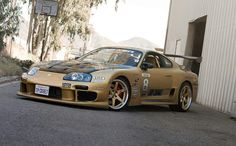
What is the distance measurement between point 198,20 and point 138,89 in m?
13.5

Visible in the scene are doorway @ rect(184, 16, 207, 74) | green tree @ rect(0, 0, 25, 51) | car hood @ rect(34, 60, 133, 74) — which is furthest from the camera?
doorway @ rect(184, 16, 207, 74)

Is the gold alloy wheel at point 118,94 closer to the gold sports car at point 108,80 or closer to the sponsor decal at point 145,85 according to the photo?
Answer: the gold sports car at point 108,80

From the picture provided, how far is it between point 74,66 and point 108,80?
74 centimetres

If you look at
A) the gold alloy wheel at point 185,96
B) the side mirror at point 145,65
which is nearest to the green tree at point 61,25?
the gold alloy wheel at point 185,96

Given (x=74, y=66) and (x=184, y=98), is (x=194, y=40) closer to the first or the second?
(x=184, y=98)

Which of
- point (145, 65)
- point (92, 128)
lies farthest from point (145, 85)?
point (92, 128)

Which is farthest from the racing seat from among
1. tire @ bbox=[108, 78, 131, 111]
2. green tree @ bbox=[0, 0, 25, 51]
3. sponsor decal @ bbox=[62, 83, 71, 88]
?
green tree @ bbox=[0, 0, 25, 51]

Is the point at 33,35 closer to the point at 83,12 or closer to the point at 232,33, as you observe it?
the point at 83,12

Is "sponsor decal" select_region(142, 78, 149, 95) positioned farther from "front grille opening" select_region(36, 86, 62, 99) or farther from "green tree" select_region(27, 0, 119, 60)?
"green tree" select_region(27, 0, 119, 60)

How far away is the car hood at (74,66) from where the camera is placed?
32.8 ft

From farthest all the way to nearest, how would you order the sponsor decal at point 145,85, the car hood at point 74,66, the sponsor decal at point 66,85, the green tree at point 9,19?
the green tree at point 9,19 → the sponsor decal at point 145,85 → the car hood at point 74,66 → the sponsor decal at point 66,85

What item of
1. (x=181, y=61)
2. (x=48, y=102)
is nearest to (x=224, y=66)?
(x=48, y=102)

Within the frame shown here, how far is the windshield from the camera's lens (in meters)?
11.0

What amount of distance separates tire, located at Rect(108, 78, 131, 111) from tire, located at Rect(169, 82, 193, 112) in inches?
88.6
